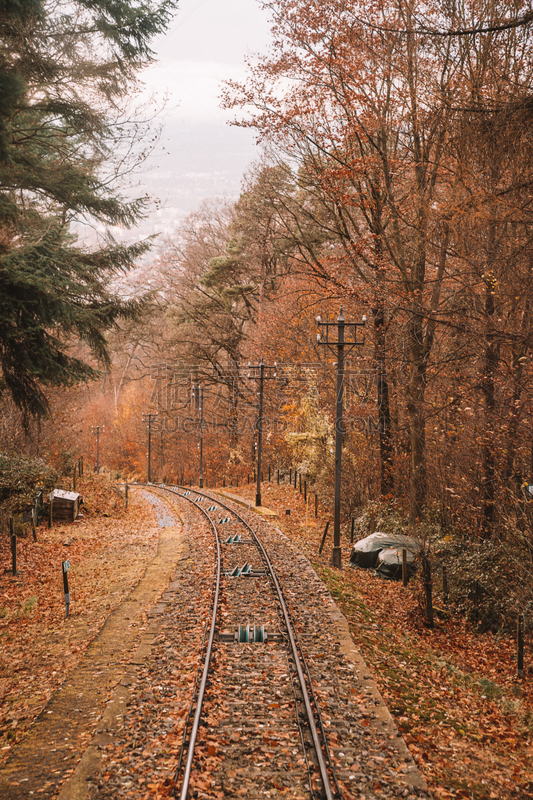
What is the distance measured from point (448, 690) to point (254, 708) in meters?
3.16

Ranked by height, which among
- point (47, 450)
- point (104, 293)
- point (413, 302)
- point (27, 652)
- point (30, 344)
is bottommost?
Result: point (27, 652)

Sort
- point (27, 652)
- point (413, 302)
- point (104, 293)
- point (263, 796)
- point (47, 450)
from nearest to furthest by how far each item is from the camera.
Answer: point (263, 796), point (27, 652), point (104, 293), point (413, 302), point (47, 450)

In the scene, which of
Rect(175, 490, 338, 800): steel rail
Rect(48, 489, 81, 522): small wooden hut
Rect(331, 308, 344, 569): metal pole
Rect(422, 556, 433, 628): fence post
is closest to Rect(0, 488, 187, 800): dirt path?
Rect(175, 490, 338, 800): steel rail

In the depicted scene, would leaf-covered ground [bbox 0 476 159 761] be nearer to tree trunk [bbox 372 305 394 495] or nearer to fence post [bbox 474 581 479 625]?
fence post [bbox 474 581 479 625]

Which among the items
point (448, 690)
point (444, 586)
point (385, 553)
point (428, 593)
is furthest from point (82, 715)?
point (385, 553)

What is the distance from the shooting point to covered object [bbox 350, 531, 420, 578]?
1420cm

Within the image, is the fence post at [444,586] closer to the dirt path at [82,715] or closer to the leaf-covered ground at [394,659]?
the leaf-covered ground at [394,659]

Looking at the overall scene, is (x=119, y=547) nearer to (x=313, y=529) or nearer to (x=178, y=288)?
(x=313, y=529)

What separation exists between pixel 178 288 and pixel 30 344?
29122mm

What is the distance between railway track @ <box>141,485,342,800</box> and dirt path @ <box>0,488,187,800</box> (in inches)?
38.3

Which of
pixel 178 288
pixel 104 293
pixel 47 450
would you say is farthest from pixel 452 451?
pixel 178 288

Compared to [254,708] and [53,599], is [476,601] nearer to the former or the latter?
[254,708]

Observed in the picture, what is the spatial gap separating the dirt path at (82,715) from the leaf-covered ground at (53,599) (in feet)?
0.72

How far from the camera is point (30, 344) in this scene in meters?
9.52
